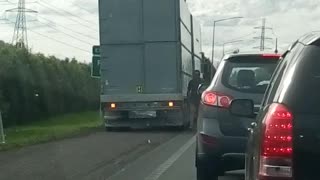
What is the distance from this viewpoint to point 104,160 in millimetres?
15219

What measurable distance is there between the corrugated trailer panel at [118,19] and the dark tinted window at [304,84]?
2001 centimetres

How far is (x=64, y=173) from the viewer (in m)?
12.8

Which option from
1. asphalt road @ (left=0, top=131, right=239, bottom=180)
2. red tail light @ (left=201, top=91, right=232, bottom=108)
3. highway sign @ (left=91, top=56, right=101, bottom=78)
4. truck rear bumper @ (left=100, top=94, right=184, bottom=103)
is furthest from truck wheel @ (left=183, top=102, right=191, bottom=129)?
red tail light @ (left=201, top=91, right=232, bottom=108)

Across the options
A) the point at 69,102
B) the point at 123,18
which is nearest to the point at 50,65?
the point at 69,102

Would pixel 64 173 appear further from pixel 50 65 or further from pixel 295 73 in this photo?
pixel 50 65

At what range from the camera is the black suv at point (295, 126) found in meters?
4.26

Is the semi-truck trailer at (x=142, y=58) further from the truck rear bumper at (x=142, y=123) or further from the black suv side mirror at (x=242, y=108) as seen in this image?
the black suv side mirror at (x=242, y=108)

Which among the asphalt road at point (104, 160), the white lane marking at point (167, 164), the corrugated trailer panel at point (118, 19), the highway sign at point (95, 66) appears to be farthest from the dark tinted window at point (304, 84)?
the highway sign at point (95, 66)

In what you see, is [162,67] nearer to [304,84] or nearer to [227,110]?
[227,110]

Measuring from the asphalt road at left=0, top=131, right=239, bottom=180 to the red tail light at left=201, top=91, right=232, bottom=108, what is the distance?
8.00 ft

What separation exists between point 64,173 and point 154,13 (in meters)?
12.3

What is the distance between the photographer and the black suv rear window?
9.59m

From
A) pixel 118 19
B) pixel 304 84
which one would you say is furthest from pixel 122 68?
pixel 304 84

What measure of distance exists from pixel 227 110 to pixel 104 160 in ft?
20.6
